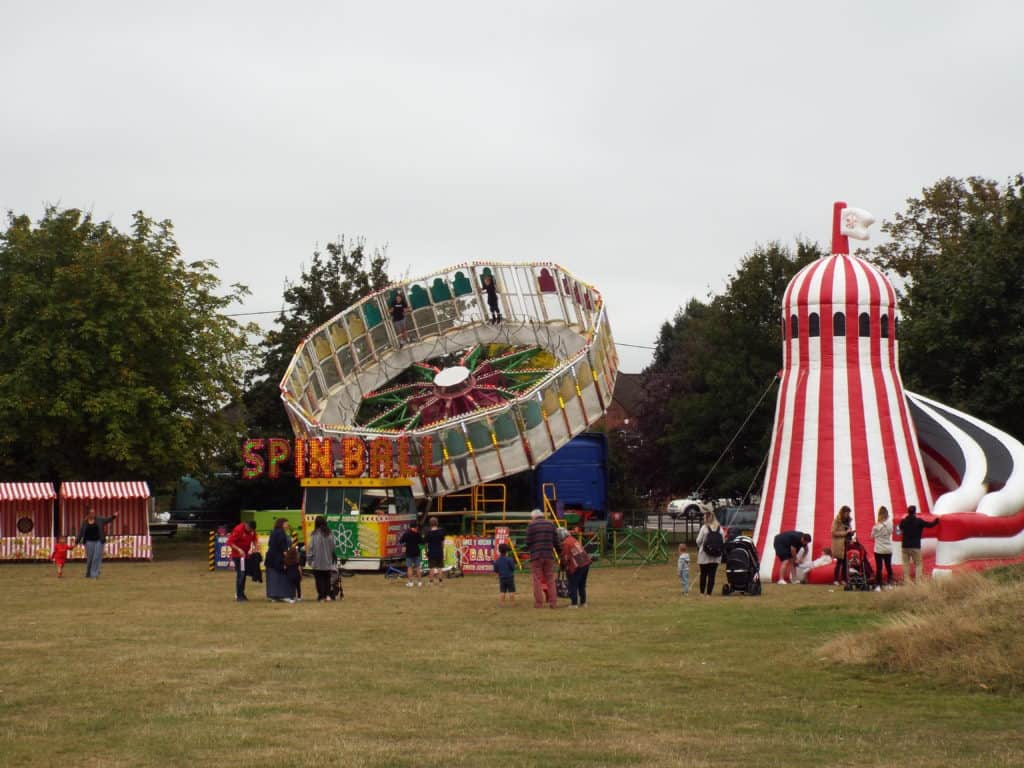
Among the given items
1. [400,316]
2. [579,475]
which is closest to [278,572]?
[579,475]

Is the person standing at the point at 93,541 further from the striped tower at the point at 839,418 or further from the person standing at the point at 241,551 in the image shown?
the striped tower at the point at 839,418

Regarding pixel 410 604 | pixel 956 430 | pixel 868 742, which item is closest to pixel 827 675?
pixel 868 742

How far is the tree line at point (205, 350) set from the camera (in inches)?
1581

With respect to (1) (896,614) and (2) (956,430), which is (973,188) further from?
(1) (896,614)

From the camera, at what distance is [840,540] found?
29328mm

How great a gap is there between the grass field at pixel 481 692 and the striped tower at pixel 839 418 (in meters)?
6.46

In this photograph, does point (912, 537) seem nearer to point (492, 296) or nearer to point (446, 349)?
point (492, 296)

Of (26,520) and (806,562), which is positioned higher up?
(26,520)

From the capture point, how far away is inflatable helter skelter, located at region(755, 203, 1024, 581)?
3088 centimetres

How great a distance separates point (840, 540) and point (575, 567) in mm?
6959

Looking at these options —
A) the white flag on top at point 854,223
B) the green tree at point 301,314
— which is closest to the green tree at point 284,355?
the green tree at point 301,314

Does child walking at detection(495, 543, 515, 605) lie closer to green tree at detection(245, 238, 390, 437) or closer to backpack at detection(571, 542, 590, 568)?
backpack at detection(571, 542, 590, 568)

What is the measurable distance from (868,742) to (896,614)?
8091 mm

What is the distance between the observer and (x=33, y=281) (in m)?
46.8
